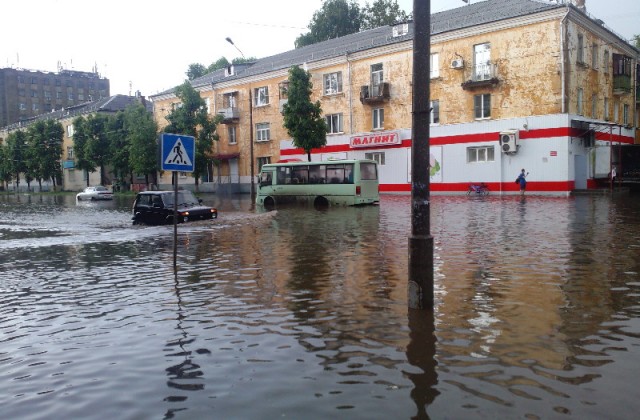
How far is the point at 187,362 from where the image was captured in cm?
490

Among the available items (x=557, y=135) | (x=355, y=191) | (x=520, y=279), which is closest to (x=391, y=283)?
(x=520, y=279)

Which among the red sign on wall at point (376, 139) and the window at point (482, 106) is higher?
the window at point (482, 106)

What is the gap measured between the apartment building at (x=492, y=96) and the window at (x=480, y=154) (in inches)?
2.8

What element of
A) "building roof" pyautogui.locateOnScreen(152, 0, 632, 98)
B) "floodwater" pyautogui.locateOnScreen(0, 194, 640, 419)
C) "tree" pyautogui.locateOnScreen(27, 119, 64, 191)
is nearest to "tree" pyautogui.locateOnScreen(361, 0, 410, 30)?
"building roof" pyautogui.locateOnScreen(152, 0, 632, 98)

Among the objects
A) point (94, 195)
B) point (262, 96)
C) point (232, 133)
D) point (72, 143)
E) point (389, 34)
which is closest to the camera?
point (389, 34)

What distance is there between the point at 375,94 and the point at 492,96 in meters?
8.96

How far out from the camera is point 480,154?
3666 cm

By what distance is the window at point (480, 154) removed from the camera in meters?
36.1

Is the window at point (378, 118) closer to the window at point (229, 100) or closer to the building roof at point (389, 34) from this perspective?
the building roof at point (389, 34)

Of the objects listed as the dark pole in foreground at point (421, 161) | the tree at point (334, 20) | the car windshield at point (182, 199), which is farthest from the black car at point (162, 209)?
the tree at point (334, 20)

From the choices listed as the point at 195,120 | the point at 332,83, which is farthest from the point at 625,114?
the point at 195,120

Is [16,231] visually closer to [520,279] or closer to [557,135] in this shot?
[520,279]

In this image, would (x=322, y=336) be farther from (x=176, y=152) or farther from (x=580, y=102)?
(x=580, y=102)

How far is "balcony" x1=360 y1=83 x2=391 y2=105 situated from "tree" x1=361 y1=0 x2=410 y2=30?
992 inches
